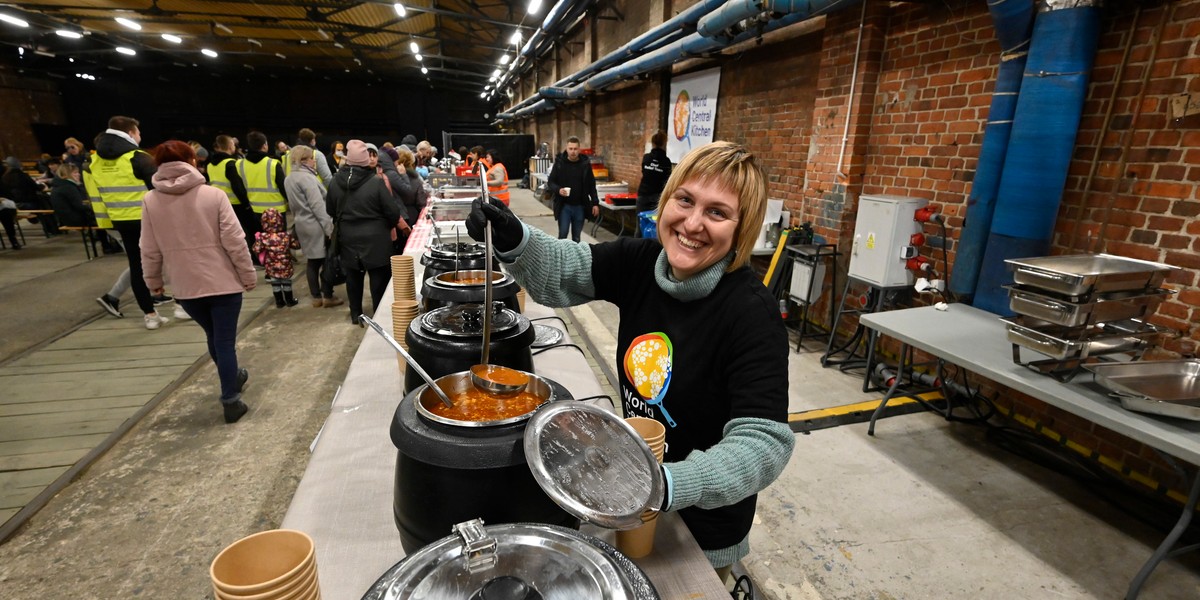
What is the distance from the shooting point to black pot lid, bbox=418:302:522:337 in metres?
1.49

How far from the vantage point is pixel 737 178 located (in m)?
1.08

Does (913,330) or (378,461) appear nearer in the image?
(378,461)

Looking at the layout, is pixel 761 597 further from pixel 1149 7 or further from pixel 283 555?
pixel 1149 7

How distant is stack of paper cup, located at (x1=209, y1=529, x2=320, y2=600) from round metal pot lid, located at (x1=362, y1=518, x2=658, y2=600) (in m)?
0.14

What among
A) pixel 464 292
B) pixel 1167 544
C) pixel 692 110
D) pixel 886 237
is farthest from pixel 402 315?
pixel 692 110

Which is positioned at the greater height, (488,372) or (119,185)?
(119,185)

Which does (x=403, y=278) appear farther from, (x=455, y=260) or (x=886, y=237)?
(x=886, y=237)

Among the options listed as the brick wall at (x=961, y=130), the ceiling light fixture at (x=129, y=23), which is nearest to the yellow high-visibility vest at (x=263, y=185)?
the brick wall at (x=961, y=130)

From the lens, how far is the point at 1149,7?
2357mm

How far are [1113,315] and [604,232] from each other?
8359 millimetres

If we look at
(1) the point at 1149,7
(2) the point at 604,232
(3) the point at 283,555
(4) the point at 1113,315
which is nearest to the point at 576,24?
(2) the point at 604,232

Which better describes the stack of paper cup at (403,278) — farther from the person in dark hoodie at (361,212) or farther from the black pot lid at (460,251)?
the person in dark hoodie at (361,212)

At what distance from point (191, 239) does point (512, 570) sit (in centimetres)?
295

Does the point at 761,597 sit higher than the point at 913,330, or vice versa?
the point at 913,330
